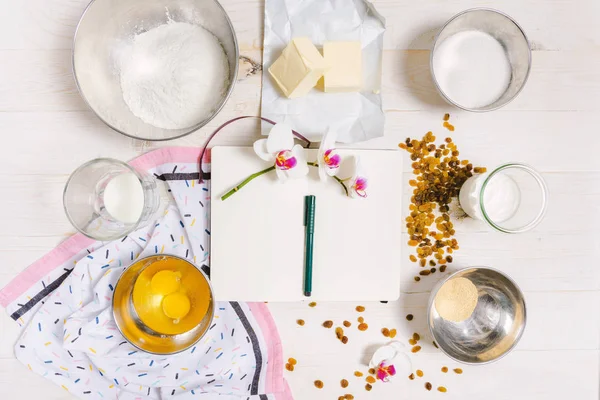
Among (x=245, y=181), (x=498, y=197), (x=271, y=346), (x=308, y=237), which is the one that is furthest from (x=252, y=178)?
(x=498, y=197)

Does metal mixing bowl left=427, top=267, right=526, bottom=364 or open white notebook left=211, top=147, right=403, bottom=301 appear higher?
open white notebook left=211, top=147, right=403, bottom=301

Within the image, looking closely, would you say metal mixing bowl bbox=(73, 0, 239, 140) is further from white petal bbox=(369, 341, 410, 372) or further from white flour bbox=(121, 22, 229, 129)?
white petal bbox=(369, 341, 410, 372)

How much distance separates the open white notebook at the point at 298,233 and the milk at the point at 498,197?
0.11 m

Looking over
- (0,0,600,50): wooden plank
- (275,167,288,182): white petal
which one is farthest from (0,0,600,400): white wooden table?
(275,167,288,182): white petal

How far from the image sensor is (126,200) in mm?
693

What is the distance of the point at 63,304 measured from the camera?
749 millimetres

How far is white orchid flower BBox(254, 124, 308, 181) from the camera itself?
66 centimetres

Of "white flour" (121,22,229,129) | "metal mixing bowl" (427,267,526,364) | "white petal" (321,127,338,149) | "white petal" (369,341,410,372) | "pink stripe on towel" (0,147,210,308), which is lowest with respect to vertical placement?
"white petal" (369,341,410,372)

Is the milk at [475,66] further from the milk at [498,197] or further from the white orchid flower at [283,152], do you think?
→ the white orchid flower at [283,152]

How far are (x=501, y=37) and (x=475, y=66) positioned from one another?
58mm

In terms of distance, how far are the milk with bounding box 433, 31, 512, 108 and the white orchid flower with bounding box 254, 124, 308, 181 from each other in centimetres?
26

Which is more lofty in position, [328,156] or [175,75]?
[175,75]

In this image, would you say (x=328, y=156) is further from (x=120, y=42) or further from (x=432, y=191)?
(x=120, y=42)

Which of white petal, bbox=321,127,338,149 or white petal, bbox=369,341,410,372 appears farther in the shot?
white petal, bbox=369,341,410,372
